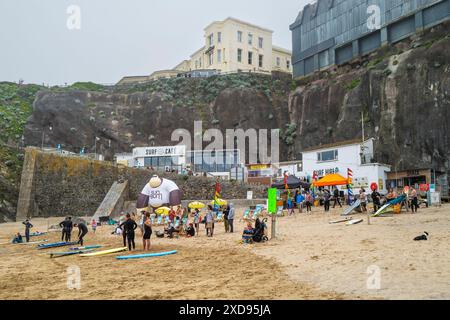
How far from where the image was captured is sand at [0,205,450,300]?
7.86 metres

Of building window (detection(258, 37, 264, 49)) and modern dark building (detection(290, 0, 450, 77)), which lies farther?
building window (detection(258, 37, 264, 49))

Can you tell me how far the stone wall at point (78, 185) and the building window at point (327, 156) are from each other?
697 centimetres

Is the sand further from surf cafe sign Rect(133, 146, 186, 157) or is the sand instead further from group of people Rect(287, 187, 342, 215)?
surf cafe sign Rect(133, 146, 186, 157)

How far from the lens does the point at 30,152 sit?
36750mm

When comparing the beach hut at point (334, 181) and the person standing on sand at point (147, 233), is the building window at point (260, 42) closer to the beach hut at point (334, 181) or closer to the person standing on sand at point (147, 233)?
the beach hut at point (334, 181)

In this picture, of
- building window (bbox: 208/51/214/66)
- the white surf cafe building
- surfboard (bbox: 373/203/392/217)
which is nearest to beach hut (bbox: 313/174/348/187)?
surfboard (bbox: 373/203/392/217)

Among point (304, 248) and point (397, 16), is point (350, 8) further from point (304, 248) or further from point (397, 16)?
point (304, 248)

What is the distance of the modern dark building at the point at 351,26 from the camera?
47.8m

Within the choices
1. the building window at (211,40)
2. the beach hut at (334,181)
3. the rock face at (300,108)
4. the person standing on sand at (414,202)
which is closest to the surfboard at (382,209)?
the person standing on sand at (414,202)

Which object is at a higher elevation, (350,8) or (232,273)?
(350,8)

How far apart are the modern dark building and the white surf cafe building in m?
19.8

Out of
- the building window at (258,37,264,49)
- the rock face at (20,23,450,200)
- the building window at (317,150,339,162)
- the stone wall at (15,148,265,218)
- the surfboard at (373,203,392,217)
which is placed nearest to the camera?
the surfboard at (373,203,392,217)
